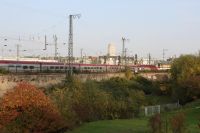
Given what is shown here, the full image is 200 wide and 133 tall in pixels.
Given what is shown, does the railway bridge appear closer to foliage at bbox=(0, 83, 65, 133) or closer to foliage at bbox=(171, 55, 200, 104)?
foliage at bbox=(171, 55, 200, 104)

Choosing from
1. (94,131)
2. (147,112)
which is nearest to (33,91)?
(94,131)

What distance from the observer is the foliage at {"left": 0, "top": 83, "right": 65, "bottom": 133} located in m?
28.6

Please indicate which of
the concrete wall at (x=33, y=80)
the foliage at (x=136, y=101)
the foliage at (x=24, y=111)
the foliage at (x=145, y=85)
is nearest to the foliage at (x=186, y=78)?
the foliage at (x=145, y=85)

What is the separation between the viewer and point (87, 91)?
43.7 meters

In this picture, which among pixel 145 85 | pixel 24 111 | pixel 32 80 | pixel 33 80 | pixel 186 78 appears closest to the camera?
pixel 24 111

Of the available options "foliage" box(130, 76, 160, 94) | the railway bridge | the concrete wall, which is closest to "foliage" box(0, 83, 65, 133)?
the railway bridge

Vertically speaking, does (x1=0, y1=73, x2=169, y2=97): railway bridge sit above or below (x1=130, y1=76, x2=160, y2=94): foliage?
above

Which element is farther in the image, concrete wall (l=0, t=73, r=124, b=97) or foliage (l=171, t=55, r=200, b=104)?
foliage (l=171, t=55, r=200, b=104)

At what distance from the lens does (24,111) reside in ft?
95.5

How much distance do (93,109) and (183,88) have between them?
31.0 m

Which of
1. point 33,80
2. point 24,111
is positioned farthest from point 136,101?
point 24,111

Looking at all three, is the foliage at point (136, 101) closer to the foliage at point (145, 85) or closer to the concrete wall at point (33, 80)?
the concrete wall at point (33, 80)

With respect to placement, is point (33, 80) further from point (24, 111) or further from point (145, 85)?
point (24, 111)

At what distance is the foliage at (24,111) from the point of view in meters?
28.6
